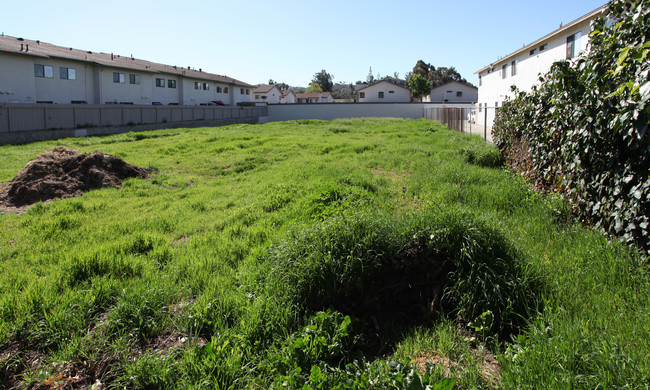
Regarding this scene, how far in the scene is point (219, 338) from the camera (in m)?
3.19

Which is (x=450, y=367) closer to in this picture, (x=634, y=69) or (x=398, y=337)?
(x=398, y=337)

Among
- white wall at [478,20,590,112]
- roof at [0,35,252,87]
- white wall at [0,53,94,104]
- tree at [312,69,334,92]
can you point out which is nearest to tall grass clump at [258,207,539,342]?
white wall at [478,20,590,112]

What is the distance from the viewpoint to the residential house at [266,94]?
248 ft

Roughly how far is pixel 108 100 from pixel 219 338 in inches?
1490

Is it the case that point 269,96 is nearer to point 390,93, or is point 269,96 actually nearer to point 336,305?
point 390,93

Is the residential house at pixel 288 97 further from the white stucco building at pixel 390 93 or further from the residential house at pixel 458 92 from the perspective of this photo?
the residential house at pixel 458 92

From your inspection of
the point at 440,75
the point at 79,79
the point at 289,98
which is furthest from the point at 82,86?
the point at 440,75

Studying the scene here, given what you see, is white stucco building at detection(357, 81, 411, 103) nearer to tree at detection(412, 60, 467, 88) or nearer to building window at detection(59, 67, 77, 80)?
tree at detection(412, 60, 467, 88)

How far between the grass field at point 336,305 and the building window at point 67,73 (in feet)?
102

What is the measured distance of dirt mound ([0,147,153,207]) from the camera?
8008 millimetres

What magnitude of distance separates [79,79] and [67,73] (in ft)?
3.65

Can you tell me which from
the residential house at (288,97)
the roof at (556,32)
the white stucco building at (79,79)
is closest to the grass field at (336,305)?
the roof at (556,32)

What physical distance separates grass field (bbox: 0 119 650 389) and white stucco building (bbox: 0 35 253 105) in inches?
1119

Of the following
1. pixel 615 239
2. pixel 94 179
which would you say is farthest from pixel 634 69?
pixel 94 179
